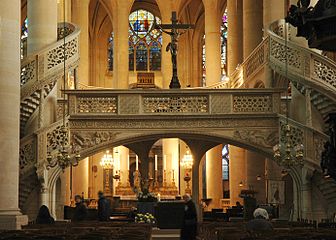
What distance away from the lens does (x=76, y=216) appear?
23.7m

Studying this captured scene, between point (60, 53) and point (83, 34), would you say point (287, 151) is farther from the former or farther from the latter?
point (83, 34)

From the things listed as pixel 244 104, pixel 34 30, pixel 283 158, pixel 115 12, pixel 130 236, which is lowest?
pixel 130 236

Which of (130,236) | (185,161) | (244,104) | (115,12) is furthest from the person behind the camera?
(115,12)

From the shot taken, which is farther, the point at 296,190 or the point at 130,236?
the point at 296,190

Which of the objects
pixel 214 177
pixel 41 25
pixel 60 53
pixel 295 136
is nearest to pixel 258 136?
pixel 295 136

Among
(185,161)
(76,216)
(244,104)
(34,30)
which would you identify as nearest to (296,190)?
(244,104)

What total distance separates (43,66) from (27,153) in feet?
9.39

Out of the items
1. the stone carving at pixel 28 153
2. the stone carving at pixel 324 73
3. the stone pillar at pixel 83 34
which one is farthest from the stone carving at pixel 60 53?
the stone pillar at pixel 83 34

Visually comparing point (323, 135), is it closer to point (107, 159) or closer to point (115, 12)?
point (107, 159)

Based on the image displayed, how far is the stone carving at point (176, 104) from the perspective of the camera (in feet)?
88.1

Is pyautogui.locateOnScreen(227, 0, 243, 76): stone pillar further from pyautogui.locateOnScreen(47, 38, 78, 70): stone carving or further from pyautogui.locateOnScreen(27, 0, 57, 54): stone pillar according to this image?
pyautogui.locateOnScreen(47, 38, 78, 70): stone carving

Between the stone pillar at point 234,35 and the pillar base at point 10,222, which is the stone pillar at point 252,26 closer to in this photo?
the stone pillar at point 234,35

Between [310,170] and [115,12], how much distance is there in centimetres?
2280

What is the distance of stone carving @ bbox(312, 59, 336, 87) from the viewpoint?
2545 centimetres
